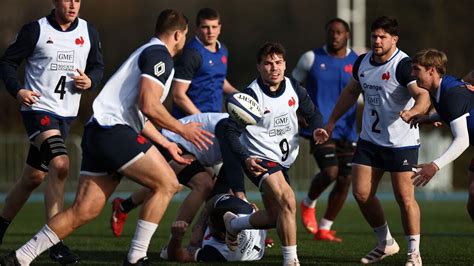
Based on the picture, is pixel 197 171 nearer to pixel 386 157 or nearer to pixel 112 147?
pixel 386 157

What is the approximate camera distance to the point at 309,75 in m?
13.5

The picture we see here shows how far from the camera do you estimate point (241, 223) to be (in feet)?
31.9

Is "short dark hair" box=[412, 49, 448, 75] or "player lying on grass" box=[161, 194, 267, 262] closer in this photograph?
"short dark hair" box=[412, 49, 448, 75]

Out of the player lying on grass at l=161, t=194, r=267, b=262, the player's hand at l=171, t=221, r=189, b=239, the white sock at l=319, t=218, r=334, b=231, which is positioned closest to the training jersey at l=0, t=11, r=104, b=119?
the player's hand at l=171, t=221, r=189, b=239

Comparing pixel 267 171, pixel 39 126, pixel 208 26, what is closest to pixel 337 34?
pixel 208 26

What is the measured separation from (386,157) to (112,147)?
9.24 feet

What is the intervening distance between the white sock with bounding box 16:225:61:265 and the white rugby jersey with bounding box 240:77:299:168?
1.97 metres

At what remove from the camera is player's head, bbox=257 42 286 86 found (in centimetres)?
953

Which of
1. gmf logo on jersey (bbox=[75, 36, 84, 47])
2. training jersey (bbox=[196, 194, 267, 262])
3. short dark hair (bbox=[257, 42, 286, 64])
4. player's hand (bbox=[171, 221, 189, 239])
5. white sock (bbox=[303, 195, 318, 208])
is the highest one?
gmf logo on jersey (bbox=[75, 36, 84, 47])

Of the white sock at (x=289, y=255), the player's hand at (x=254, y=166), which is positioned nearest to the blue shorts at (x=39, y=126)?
the player's hand at (x=254, y=166)

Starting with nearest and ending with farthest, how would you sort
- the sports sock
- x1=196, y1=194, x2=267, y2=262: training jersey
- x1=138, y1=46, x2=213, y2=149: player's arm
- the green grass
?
x1=138, y1=46, x2=213, y2=149: player's arm
x1=196, y1=194, x2=267, y2=262: training jersey
the green grass
the sports sock

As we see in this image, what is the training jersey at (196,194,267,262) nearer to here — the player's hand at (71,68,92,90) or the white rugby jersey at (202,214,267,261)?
the white rugby jersey at (202,214,267,261)

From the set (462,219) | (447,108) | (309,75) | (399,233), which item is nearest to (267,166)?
(447,108)

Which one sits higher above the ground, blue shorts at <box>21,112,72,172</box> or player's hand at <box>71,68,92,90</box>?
player's hand at <box>71,68,92,90</box>
